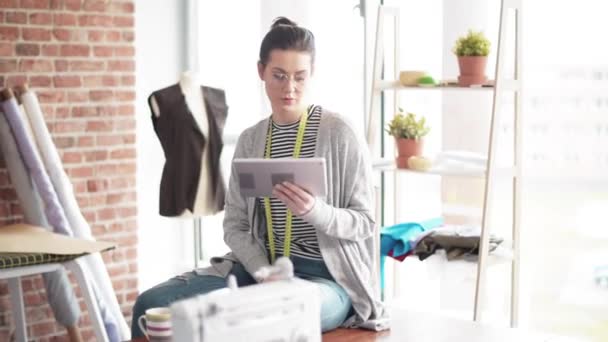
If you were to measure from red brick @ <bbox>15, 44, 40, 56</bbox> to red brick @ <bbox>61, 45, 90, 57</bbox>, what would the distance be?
0.44 ft

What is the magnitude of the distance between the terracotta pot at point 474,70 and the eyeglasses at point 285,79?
2.88 feet

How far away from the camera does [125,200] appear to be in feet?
15.8

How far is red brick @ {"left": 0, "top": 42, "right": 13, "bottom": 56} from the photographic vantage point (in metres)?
4.34

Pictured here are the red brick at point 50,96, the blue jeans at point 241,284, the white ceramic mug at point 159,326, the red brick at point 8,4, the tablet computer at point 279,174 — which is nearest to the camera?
the white ceramic mug at point 159,326

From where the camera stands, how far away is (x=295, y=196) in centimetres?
280

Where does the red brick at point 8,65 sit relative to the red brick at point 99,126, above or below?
above

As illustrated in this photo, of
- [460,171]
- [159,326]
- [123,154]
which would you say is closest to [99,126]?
[123,154]

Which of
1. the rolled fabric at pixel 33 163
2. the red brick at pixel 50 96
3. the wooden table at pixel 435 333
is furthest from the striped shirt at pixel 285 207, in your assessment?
the red brick at pixel 50 96

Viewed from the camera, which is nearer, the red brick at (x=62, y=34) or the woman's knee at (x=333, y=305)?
the woman's knee at (x=333, y=305)

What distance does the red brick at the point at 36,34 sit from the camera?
4406mm

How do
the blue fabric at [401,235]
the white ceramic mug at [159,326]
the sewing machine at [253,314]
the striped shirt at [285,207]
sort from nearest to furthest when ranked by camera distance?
the sewing machine at [253,314], the white ceramic mug at [159,326], the striped shirt at [285,207], the blue fabric at [401,235]

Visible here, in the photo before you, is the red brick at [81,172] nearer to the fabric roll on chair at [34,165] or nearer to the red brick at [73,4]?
the fabric roll on chair at [34,165]

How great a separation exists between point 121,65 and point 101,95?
189 millimetres

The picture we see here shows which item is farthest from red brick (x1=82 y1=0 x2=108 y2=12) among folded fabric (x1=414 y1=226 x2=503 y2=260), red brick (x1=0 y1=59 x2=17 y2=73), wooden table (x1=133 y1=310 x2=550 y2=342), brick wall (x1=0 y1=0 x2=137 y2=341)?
wooden table (x1=133 y1=310 x2=550 y2=342)
